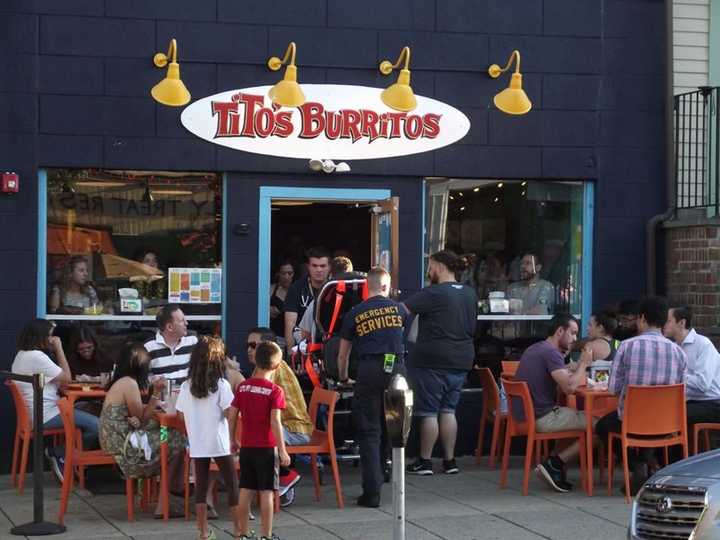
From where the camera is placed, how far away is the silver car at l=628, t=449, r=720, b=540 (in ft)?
21.5

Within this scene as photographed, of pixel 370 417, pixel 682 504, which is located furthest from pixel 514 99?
pixel 682 504

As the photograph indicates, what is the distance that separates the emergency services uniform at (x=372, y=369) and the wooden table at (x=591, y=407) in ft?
5.13

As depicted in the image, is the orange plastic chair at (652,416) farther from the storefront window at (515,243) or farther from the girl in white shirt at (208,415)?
the girl in white shirt at (208,415)

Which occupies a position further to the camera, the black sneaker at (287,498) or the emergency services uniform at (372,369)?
the black sneaker at (287,498)

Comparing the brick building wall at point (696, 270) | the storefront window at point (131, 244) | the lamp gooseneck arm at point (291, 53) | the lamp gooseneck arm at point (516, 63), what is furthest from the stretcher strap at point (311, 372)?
the brick building wall at point (696, 270)

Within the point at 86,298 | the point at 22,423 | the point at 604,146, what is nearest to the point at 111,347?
the point at 86,298

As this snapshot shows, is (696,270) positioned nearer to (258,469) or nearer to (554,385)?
(554,385)

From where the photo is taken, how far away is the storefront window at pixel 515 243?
12.1 metres

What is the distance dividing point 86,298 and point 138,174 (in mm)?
1181

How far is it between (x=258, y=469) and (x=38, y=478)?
158cm

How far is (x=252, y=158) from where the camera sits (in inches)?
455

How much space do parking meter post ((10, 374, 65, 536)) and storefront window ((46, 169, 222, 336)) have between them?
8.91 feet

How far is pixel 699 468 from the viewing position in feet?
22.7

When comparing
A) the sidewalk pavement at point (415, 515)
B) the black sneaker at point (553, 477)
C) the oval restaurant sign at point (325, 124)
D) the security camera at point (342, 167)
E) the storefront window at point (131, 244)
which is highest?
the oval restaurant sign at point (325, 124)
